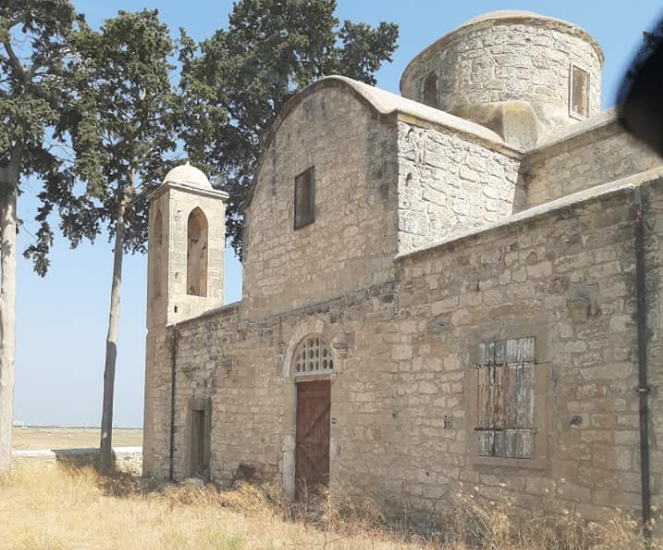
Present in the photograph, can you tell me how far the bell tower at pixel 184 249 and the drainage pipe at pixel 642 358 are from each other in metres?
10.8

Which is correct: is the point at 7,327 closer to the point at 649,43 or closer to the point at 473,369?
the point at 473,369

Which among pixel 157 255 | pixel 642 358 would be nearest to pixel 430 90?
pixel 157 255

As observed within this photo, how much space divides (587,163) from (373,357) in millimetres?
4300

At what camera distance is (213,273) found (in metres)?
16.1

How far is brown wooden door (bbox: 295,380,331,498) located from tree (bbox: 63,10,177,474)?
7731 mm

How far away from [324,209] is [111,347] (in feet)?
31.8

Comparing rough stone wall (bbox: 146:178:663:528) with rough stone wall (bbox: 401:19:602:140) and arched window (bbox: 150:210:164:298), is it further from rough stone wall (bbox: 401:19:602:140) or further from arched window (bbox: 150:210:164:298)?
rough stone wall (bbox: 401:19:602:140)

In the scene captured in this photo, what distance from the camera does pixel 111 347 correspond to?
18.7 meters

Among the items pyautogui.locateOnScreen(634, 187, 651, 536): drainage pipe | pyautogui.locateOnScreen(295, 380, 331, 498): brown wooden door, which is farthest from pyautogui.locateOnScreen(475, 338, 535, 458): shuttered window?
pyautogui.locateOnScreen(295, 380, 331, 498): brown wooden door

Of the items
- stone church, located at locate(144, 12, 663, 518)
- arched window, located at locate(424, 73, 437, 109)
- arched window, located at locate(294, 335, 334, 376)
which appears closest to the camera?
stone church, located at locate(144, 12, 663, 518)

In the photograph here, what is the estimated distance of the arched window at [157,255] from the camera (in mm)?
16312

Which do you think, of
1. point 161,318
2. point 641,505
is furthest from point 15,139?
point 641,505

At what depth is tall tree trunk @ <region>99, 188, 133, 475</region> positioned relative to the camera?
17.7 metres

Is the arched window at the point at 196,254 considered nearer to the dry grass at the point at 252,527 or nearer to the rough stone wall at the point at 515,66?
the dry grass at the point at 252,527
